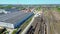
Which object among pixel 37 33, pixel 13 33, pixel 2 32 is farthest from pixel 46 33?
pixel 2 32

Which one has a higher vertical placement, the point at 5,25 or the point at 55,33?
the point at 5,25

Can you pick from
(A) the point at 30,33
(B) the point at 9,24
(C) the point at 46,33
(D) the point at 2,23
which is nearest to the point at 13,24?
(B) the point at 9,24

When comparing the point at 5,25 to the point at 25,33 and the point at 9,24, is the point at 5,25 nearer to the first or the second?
the point at 9,24

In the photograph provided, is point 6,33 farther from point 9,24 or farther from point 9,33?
point 9,24

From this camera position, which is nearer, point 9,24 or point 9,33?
point 9,33

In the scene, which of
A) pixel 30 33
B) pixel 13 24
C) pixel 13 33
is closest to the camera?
pixel 13 33

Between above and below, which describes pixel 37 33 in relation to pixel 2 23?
below

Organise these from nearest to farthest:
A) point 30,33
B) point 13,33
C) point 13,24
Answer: point 13,33 → point 30,33 → point 13,24

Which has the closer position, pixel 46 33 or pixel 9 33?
pixel 9 33
